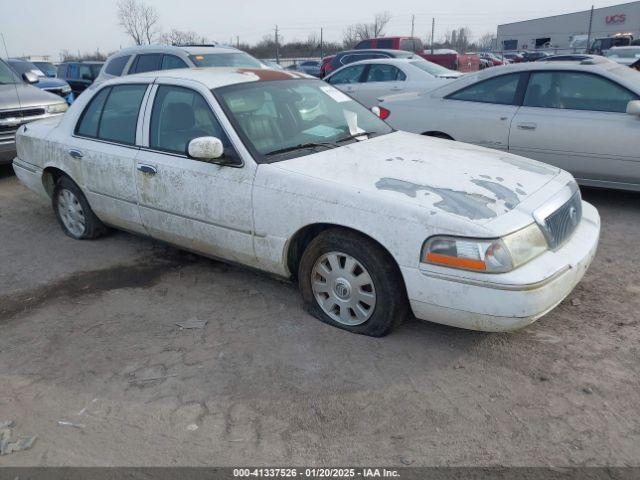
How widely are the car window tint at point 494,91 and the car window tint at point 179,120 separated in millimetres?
3726

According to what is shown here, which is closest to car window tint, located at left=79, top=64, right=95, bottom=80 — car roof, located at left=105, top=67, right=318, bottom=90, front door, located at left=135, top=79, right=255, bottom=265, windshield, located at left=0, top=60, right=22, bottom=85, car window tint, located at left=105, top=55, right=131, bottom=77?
car window tint, located at left=105, top=55, right=131, bottom=77

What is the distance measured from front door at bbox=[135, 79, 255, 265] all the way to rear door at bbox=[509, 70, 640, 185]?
3.67 meters

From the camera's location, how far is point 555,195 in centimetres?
359

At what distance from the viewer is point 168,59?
365 inches

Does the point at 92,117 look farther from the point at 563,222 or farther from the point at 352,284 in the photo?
the point at 563,222

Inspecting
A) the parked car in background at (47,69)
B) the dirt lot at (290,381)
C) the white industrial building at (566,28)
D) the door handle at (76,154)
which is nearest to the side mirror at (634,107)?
the dirt lot at (290,381)

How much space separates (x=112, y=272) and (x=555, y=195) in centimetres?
352

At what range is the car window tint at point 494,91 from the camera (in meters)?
6.41

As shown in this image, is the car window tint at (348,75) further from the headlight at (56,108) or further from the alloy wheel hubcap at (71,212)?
the alloy wheel hubcap at (71,212)

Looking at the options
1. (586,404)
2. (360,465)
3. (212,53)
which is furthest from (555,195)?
(212,53)

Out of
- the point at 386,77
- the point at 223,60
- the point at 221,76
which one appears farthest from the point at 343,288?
the point at 386,77

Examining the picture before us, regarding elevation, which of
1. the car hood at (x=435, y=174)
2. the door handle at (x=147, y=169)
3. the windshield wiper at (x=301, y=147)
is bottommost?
the door handle at (x=147, y=169)

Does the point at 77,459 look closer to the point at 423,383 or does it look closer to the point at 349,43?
the point at 423,383

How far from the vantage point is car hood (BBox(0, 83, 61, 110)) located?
8.13 metres
